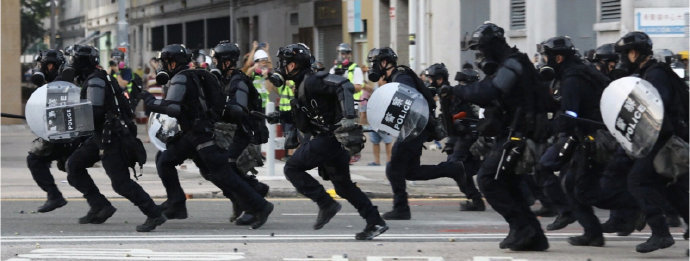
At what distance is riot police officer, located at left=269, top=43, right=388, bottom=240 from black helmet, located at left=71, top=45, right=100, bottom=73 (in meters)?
1.80

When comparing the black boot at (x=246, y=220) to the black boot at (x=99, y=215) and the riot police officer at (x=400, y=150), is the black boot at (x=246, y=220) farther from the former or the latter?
the riot police officer at (x=400, y=150)

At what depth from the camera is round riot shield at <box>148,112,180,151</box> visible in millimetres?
12977

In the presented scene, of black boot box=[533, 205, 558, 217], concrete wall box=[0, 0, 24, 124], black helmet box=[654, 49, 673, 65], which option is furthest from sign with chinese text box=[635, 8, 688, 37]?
concrete wall box=[0, 0, 24, 124]

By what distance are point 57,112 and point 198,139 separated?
1.39 meters

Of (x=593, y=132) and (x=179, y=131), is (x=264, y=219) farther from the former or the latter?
(x=593, y=132)

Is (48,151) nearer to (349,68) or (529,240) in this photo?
(529,240)

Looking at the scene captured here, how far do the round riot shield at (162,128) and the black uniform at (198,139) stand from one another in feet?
0.62

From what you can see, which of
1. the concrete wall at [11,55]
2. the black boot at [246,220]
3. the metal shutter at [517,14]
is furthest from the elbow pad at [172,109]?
the concrete wall at [11,55]

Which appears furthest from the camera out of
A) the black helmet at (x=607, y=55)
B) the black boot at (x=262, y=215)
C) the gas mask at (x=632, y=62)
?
the black helmet at (x=607, y=55)

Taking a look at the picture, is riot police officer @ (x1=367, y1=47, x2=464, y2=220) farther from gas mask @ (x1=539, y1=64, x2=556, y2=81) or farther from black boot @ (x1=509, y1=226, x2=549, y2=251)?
black boot @ (x1=509, y1=226, x2=549, y2=251)

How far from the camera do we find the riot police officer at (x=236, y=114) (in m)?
12.9

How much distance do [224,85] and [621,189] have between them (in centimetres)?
370

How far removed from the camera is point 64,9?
273ft

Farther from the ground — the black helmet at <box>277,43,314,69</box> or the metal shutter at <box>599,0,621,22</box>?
the metal shutter at <box>599,0,621,22</box>
